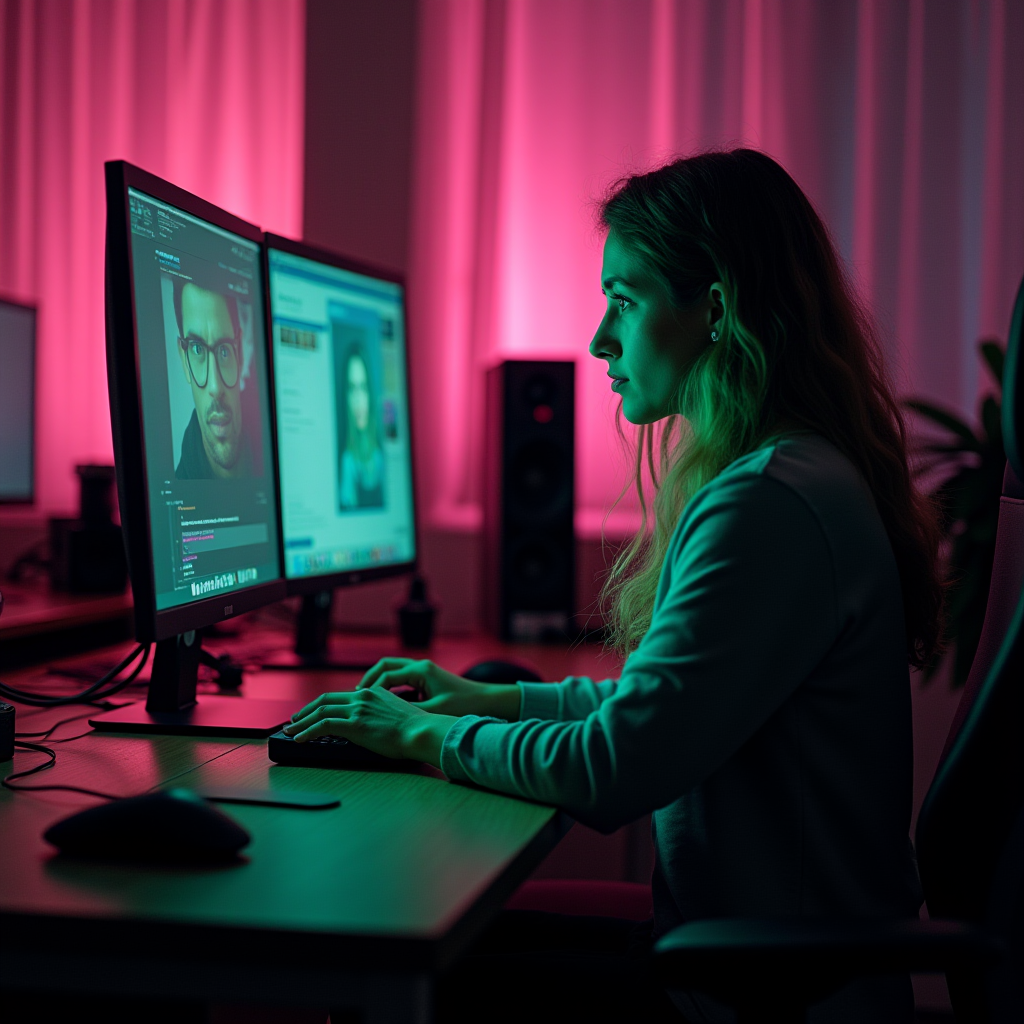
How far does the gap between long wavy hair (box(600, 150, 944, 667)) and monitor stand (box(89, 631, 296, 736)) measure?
23.4 inches

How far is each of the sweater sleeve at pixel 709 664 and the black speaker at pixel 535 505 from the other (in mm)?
1179

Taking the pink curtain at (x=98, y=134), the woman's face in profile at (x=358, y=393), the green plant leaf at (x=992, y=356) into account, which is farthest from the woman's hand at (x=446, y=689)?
the pink curtain at (x=98, y=134)

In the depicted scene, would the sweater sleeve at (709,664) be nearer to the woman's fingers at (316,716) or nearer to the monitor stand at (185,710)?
the woman's fingers at (316,716)

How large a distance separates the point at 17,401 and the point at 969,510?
2.11 meters

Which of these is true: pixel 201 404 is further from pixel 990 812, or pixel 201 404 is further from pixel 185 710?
pixel 990 812

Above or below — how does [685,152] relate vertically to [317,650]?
above

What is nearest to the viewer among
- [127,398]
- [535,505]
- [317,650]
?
[127,398]

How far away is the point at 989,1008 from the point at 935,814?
152mm

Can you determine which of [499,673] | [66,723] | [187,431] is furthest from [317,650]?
[187,431]

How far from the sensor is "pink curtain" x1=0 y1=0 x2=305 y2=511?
2.71 metres

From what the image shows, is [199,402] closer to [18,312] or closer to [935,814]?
[935,814]

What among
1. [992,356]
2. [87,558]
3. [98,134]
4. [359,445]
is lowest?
[87,558]

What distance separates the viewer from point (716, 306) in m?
1.02

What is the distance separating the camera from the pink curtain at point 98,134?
2.71m
